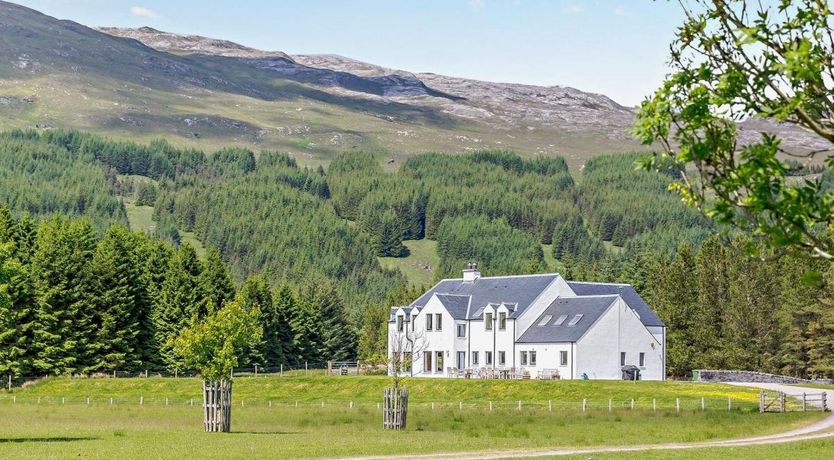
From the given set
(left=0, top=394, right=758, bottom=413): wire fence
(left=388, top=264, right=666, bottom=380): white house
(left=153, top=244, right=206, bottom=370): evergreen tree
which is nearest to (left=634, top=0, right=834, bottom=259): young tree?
(left=0, top=394, right=758, bottom=413): wire fence

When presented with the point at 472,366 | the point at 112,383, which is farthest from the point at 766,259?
the point at 472,366

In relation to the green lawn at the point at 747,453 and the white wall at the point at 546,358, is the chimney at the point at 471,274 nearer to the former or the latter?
the white wall at the point at 546,358

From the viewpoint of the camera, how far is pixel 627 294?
351 ft

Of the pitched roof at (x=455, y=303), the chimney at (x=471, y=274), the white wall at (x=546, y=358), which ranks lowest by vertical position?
the white wall at (x=546, y=358)

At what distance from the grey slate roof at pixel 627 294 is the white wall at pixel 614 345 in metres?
3.60

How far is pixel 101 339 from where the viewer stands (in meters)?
100

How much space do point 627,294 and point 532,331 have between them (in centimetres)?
1190

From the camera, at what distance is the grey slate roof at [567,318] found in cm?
9581

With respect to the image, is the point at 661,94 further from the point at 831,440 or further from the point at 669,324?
the point at 669,324

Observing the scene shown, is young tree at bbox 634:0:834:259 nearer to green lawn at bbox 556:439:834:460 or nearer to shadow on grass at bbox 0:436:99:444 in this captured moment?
green lawn at bbox 556:439:834:460

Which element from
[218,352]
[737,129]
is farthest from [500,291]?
[737,129]

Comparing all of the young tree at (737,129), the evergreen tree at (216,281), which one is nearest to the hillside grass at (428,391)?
the evergreen tree at (216,281)

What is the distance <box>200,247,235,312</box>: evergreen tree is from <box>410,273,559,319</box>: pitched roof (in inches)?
737

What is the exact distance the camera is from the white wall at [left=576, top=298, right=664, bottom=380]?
94.9 m
